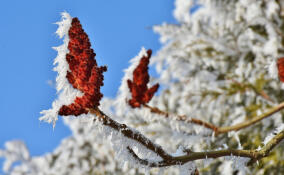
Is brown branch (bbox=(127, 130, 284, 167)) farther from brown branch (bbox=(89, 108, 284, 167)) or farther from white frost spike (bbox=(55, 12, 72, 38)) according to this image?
white frost spike (bbox=(55, 12, 72, 38))

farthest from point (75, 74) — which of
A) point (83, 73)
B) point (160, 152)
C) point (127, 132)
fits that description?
point (160, 152)

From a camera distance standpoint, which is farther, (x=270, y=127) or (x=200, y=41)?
(x=200, y=41)

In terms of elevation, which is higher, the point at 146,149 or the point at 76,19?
the point at 76,19

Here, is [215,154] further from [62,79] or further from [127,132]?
[62,79]

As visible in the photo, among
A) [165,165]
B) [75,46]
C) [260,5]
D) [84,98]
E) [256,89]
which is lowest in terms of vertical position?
[165,165]

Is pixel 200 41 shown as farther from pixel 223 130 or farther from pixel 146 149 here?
pixel 146 149

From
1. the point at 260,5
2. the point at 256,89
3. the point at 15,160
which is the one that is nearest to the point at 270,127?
the point at 256,89

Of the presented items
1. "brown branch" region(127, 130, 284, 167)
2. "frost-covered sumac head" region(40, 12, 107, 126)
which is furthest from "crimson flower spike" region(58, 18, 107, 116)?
"brown branch" region(127, 130, 284, 167)
